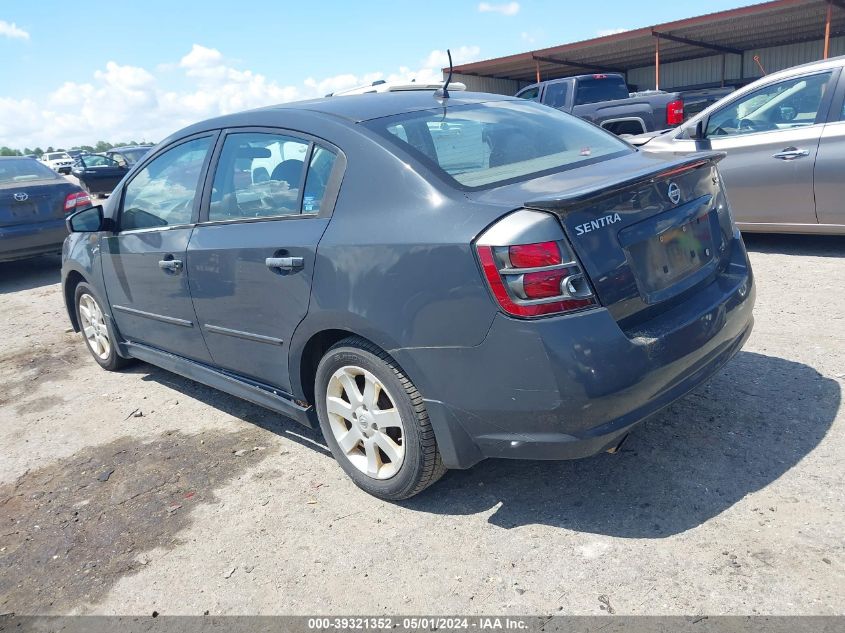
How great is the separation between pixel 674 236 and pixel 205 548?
2.34 meters

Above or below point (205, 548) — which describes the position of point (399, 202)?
above

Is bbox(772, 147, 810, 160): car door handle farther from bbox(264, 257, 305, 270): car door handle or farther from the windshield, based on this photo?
the windshield

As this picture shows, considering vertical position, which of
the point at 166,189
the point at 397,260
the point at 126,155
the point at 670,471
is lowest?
the point at 670,471

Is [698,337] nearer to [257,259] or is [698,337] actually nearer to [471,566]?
[471,566]

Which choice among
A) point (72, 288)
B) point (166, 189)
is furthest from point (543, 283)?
point (72, 288)

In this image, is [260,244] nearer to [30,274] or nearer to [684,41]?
[30,274]

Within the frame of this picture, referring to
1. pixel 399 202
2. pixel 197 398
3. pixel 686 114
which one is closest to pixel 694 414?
pixel 399 202

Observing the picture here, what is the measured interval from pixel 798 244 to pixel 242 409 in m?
5.49

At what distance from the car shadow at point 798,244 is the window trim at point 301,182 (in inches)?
199

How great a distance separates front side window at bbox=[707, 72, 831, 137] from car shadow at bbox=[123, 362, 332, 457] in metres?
5.09

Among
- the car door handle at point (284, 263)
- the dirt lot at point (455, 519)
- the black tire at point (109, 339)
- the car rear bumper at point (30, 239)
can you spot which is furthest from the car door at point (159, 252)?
the car rear bumper at point (30, 239)

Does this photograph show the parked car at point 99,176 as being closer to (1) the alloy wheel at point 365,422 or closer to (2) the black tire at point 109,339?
(2) the black tire at point 109,339

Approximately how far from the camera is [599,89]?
1345 cm

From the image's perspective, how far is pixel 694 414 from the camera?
354 centimetres
